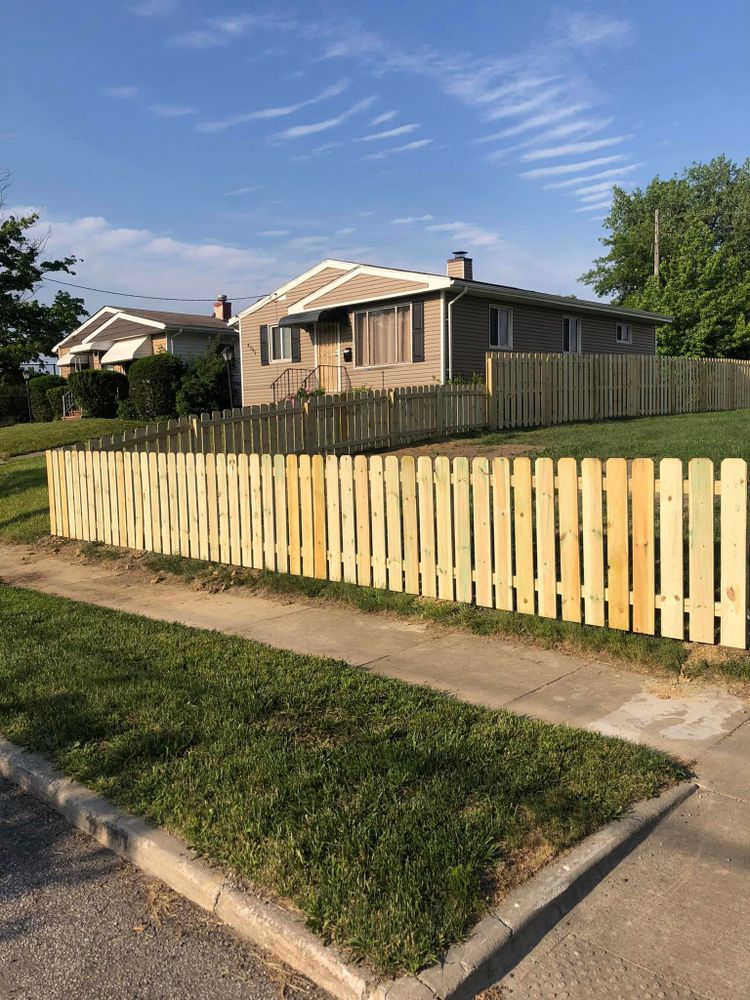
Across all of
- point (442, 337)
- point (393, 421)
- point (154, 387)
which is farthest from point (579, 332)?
point (154, 387)

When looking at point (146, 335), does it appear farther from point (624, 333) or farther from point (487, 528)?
point (487, 528)

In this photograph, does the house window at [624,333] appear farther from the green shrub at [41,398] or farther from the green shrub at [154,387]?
the green shrub at [41,398]

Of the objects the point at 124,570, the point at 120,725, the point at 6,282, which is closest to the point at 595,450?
the point at 124,570

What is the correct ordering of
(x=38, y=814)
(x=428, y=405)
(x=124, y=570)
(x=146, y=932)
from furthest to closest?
1. (x=428, y=405)
2. (x=124, y=570)
3. (x=38, y=814)
4. (x=146, y=932)

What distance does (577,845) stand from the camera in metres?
3.17

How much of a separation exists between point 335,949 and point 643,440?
12.0 meters

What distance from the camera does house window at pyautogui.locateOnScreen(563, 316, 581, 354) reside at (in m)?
27.0

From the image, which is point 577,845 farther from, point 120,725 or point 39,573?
point 39,573

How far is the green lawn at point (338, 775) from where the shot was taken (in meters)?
2.88

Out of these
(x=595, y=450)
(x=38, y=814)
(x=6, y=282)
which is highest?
(x=6, y=282)

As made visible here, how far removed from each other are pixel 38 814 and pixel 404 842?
183cm

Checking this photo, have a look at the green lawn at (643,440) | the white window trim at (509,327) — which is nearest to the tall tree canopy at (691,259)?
the white window trim at (509,327)

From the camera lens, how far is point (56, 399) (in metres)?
36.6

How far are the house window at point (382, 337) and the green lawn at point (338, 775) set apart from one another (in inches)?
771
